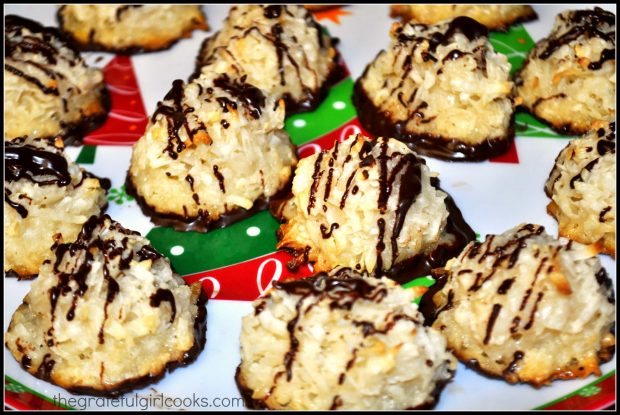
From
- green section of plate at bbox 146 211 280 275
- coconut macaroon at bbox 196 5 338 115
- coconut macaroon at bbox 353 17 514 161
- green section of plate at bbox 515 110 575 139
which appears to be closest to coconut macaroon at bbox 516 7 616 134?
green section of plate at bbox 515 110 575 139

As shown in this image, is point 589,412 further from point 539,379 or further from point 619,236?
point 619,236

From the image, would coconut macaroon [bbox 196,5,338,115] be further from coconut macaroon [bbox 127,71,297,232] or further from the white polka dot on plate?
the white polka dot on plate

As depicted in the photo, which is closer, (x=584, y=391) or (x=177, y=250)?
(x=584, y=391)

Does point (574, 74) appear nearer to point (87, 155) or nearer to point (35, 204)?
point (87, 155)

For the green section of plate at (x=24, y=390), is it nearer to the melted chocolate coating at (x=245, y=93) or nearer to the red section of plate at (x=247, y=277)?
the red section of plate at (x=247, y=277)

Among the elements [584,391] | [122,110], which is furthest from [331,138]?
[584,391]

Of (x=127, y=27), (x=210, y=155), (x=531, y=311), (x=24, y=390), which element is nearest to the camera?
(x=531, y=311)
